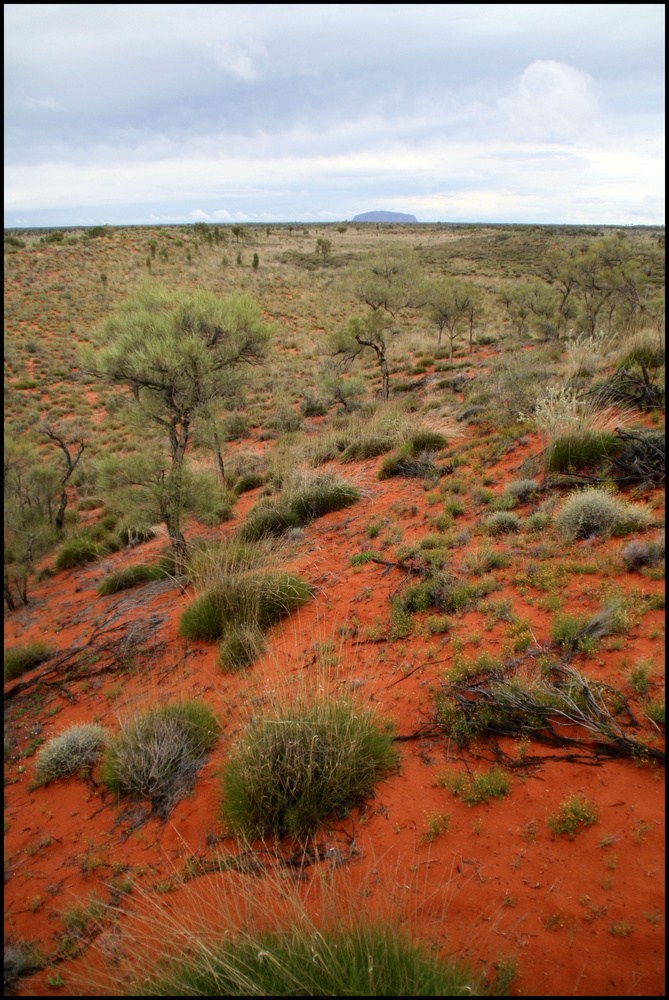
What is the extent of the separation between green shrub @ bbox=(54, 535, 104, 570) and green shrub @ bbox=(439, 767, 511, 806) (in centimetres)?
946

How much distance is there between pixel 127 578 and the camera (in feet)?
27.3

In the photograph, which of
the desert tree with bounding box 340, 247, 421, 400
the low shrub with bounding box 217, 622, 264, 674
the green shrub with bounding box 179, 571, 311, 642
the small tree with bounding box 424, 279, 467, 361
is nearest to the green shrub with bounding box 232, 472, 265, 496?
the desert tree with bounding box 340, 247, 421, 400

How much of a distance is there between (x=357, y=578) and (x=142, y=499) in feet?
14.0

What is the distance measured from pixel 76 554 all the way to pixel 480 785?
1006 centimetres

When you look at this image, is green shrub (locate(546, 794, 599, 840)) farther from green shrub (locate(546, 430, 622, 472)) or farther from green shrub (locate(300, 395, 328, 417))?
green shrub (locate(300, 395, 328, 417))

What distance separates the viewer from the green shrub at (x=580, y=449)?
19.4 feet

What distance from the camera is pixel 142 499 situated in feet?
25.9

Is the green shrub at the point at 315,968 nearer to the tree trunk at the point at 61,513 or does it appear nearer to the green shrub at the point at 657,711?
the green shrub at the point at 657,711

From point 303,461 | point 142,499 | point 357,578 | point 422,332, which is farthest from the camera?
Answer: point 422,332

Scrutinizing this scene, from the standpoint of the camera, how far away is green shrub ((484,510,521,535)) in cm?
547

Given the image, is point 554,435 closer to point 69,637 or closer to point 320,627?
point 320,627

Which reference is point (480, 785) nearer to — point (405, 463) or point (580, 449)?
point (580, 449)

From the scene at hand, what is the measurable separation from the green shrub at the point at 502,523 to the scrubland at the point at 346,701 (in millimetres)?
35

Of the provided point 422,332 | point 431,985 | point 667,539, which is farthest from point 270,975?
point 422,332
